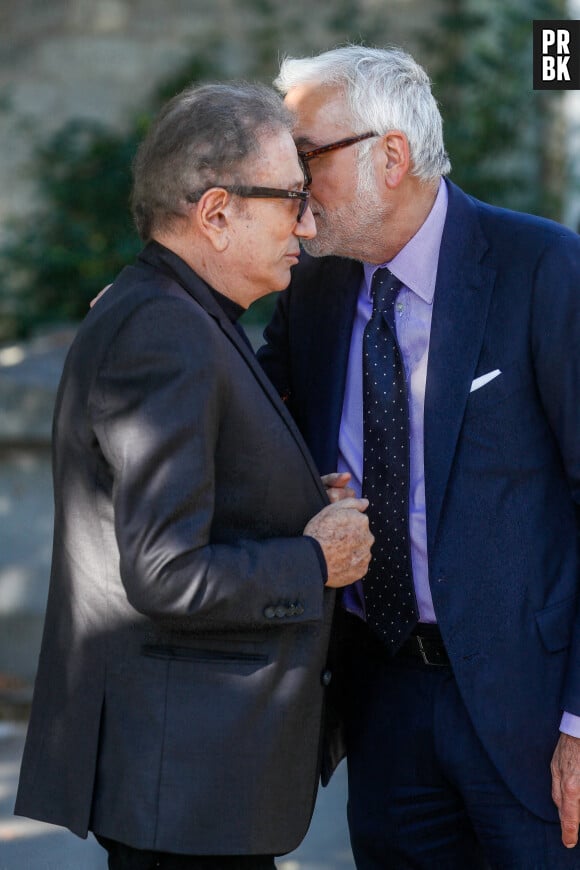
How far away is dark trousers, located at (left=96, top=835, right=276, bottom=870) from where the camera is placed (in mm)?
2119

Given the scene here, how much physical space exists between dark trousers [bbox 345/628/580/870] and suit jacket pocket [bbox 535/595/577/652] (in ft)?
0.58

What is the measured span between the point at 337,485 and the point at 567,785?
688mm

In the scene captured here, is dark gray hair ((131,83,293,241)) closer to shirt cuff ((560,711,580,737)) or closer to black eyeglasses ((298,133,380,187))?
Result: black eyeglasses ((298,133,380,187))

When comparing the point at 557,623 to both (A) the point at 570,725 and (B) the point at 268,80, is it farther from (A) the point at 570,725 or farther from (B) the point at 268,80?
(B) the point at 268,80

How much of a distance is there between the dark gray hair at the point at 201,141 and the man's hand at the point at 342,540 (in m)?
0.57

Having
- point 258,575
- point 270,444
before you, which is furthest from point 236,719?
point 270,444

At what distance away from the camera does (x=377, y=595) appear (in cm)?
248

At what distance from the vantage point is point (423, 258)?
2.53m

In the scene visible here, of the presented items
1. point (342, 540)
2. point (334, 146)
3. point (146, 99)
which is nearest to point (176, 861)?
point (342, 540)

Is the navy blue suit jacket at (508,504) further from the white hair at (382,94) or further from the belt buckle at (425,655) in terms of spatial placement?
the white hair at (382,94)

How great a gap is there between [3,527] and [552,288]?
10.6 feet

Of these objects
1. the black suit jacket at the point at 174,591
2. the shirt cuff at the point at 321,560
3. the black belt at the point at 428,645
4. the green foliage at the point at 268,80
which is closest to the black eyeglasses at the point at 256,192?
the black suit jacket at the point at 174,591

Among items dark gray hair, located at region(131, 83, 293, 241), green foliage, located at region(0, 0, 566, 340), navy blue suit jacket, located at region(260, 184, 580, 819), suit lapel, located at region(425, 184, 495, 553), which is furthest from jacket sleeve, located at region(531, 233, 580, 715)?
green foliage, located at region(0, 0, 566, 340)

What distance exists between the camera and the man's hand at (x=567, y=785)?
2322 mm
